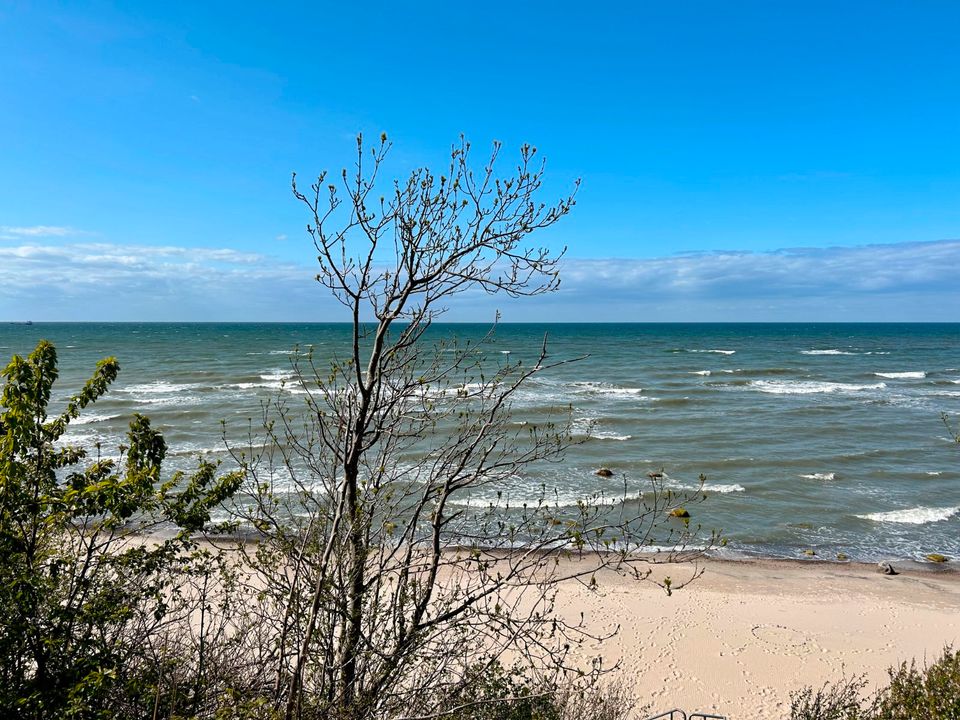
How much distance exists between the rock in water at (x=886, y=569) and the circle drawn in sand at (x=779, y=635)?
4.50 m

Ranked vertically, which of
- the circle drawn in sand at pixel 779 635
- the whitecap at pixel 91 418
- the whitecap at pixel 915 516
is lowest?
the circle drawn in sand at pixel 779 635

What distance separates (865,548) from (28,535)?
1846cm

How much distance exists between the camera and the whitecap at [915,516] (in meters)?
18.3

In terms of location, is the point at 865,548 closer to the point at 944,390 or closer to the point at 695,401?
the point at 695,401

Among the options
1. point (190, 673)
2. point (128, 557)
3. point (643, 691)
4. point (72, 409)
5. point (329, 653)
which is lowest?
point (643, 691)

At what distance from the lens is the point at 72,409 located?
6.31m

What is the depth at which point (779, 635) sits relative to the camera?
469 inches

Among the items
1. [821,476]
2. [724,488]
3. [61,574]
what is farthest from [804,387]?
[61,574]

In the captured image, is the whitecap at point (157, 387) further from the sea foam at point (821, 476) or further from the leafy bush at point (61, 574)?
the leafy bush at point (61, 574)

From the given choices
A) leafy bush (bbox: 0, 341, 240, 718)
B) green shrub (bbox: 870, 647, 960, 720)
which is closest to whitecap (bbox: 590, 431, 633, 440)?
green shrub (bbox: 870, 647, 960, 720)

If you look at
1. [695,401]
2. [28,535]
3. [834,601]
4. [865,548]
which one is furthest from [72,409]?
[695,401]

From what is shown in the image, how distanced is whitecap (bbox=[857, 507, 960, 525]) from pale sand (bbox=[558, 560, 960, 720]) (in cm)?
361

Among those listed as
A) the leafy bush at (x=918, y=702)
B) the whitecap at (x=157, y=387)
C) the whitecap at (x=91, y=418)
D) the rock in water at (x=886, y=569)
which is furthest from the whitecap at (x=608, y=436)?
the whitecap at (x=157, y=387)

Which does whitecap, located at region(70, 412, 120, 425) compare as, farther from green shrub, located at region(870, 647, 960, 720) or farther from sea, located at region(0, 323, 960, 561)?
green shrub, located at region(870, 647, 960, 720)
